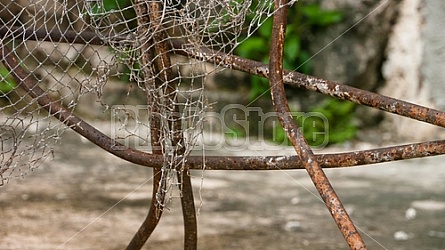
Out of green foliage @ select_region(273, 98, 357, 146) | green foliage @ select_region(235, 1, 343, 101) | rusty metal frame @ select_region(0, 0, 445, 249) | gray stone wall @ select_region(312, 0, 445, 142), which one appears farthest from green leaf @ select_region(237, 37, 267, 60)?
rusty metal frame @ select_region(0, 0, 445, 249)

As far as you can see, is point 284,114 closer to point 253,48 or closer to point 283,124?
point 283,124

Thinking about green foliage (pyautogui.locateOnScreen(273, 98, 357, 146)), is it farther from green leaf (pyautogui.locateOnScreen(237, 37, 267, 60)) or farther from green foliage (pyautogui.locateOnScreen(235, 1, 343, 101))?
green leaf (pyautogui.locateOnScreen(237, 37, 267, 60))

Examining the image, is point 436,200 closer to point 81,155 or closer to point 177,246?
point 177,246

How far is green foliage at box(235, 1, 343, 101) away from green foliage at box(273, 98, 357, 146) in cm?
23

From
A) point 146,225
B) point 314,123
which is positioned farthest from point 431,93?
point 146,225

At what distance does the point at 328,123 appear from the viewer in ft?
12.1

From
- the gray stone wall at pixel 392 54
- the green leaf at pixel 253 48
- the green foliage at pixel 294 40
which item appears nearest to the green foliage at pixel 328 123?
the gray stone wall at pixel 392 54

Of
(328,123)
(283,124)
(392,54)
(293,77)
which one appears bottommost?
(283,124)

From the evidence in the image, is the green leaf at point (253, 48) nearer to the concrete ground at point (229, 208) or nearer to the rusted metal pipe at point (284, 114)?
the concrete ground at point (229, 208)

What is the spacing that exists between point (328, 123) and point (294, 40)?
18.8 inches

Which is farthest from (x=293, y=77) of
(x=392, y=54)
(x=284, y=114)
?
(x=392, y=54)

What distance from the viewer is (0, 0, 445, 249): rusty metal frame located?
1211 mm

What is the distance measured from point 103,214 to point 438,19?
2012mm

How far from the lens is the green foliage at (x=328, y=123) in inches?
143
